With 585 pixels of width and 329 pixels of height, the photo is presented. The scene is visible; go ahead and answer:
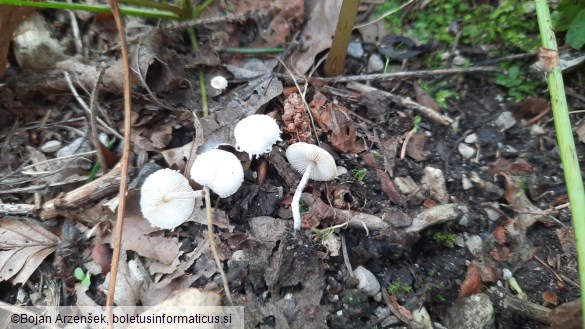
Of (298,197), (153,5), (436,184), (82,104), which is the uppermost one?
(153,5)

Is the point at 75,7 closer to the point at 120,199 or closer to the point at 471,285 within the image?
the point at 120,199

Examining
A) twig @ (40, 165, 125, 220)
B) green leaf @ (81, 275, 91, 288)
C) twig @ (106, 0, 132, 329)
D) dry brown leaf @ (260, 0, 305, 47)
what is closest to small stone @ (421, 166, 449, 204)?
dry brown leaf @ (260, 0, 305, 47)

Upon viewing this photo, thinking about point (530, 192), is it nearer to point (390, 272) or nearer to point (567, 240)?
point (567, 240)

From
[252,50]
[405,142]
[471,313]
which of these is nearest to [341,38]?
[252,50]

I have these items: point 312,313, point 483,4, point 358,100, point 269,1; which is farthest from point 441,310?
point 269,1

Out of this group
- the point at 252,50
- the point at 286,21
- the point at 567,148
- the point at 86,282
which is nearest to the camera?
the point at 567,148

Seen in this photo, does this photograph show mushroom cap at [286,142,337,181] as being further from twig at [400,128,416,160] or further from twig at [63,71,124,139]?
twig at [63,71,124,139]
